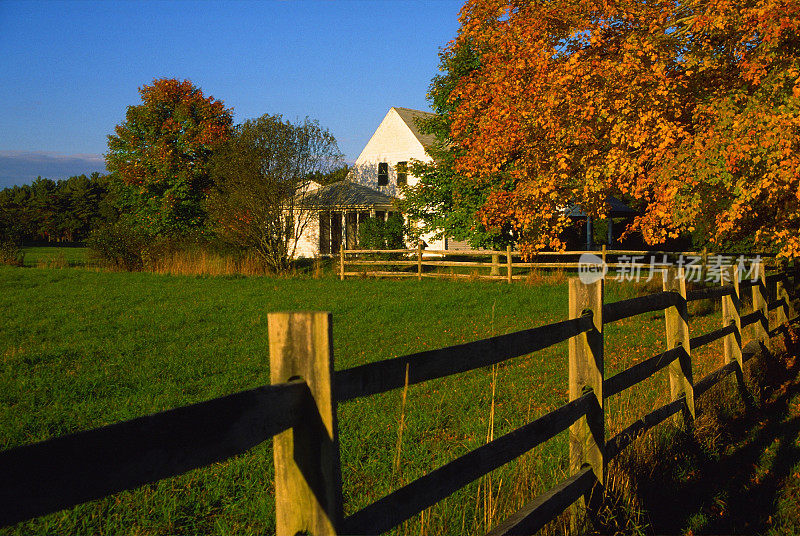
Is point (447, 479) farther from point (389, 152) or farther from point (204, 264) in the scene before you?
point (389, 152)

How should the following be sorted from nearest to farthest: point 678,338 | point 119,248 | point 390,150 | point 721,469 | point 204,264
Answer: point 721,469, point 678,338, point 204,264, point 119,248, point 390,150

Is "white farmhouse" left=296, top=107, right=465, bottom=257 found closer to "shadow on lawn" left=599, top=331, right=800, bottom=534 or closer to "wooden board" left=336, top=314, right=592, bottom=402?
"shadow on lawn" left=599, top=331, right=800, bottom=534

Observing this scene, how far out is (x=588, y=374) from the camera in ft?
13.6

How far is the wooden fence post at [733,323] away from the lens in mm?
7559

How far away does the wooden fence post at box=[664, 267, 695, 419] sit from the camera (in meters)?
5.86

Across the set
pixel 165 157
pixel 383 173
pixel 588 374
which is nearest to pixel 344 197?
pixel 383 173

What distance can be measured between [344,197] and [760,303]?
27.2m

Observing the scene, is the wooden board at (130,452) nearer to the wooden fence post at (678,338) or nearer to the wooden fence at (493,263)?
the wooden fence post at (678,338)

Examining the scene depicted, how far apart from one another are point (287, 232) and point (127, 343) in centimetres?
1750

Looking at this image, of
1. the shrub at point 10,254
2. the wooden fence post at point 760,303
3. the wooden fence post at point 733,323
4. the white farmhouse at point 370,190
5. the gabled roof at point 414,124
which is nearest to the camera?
the wooden fence post at point 733,323

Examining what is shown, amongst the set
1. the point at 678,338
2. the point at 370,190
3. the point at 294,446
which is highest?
the point at 370,190

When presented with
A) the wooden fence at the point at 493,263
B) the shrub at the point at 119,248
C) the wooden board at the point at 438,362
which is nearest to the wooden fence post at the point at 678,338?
the wooden board at the point at 438,362

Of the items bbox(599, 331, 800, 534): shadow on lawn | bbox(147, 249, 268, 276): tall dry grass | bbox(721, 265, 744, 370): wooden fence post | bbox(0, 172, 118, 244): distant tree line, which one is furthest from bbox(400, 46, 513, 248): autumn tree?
bbox(0, 172, 118, 244): distant tree line

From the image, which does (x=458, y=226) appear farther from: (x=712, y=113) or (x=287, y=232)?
(x=712, y=113)
